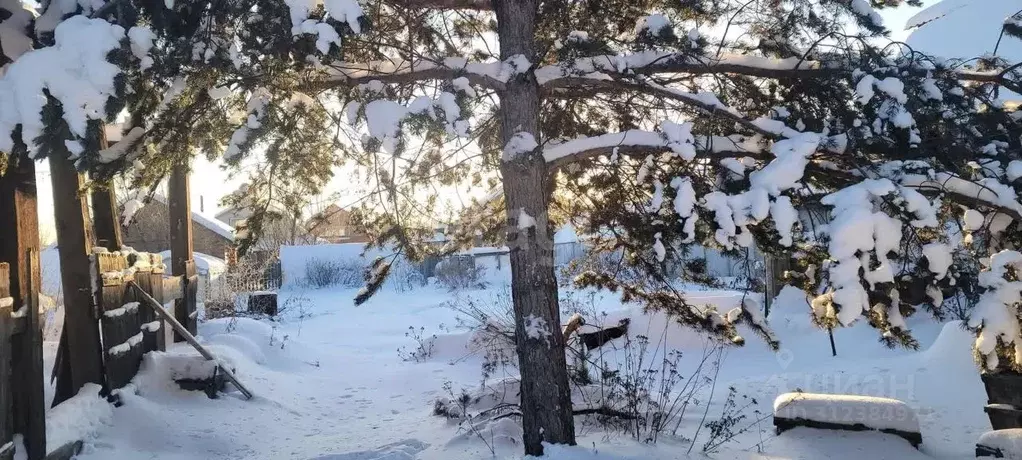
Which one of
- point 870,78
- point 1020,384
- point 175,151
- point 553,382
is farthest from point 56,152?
point 1020,384

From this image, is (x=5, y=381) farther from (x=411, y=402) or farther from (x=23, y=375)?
(x=411, y=402)

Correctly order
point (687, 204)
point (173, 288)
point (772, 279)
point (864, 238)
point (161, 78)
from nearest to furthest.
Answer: point (864, 238)
point (687, 204)
point (161, 78)
point (173, 288)
point (772, 279)

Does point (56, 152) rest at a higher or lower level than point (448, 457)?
higher

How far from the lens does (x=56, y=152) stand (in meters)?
3.28

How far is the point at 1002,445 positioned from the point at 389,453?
4.06 metres

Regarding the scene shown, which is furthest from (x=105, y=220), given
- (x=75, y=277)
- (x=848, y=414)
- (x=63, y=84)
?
(x=848, y=414)

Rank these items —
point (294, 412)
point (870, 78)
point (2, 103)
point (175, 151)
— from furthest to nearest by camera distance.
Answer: point (294, 412), point (175, 151), point (870, 78), point (2, 103)

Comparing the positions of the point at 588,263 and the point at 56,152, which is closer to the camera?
the point at 56,152

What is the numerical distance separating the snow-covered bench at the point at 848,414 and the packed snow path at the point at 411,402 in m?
0.09

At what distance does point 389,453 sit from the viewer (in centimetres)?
533

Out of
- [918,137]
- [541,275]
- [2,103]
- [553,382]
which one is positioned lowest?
[553,382]

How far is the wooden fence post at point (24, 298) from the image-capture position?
4.08 metres

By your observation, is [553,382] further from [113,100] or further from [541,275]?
[113,100]

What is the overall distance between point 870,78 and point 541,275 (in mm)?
2175
